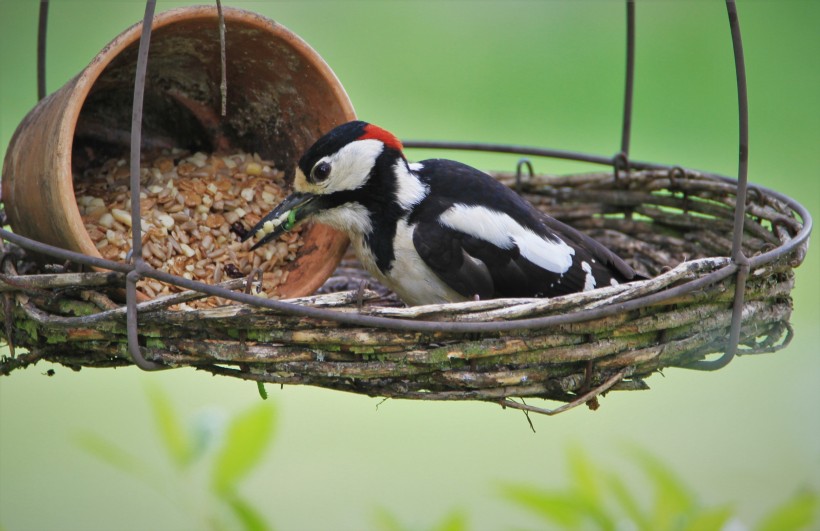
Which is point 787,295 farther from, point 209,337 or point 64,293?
point 64,293

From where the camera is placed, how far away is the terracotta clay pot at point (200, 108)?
6.49 ft

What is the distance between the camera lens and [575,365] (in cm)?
167

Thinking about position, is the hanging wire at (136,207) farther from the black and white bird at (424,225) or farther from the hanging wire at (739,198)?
the hanging wire at (739,198)

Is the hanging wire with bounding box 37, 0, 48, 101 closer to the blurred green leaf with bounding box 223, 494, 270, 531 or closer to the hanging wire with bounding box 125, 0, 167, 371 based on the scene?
the hanging wire with bounding box 125, 0, 167, 371

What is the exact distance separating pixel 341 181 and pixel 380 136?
132mm

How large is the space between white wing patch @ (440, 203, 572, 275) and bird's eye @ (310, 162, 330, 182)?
0.85 feet

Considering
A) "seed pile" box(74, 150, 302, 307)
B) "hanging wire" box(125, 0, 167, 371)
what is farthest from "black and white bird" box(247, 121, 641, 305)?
"hanging wire" box(125, 0, 167, 371)

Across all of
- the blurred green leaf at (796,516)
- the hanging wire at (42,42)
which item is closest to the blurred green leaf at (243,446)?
the blurred green leaf at (796,516)

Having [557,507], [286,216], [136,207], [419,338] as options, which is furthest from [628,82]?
[557,507]

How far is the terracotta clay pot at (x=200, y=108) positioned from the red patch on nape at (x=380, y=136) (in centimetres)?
16

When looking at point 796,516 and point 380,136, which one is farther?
point 380,136

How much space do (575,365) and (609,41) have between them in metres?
6.04

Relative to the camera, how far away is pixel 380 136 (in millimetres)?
2115

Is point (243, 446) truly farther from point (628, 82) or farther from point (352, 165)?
point (628, 82)
